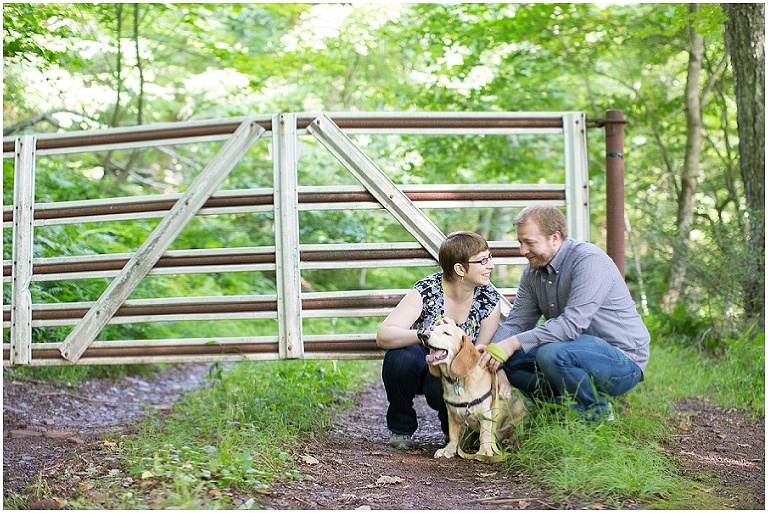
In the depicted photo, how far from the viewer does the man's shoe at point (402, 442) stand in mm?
4492

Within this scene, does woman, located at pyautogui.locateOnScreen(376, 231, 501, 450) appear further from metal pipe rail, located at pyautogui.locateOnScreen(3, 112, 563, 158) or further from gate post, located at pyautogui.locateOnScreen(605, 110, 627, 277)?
gate post, located at pyautogui.locateOnScreen(605, 110, 627, 277)

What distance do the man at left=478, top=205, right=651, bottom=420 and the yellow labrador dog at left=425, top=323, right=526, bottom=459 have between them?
0.49ft

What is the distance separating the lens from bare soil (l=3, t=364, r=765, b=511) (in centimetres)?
342

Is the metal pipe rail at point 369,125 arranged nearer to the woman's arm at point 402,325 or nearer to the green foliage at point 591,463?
the woman's arm at point 402,325

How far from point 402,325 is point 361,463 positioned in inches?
31.7

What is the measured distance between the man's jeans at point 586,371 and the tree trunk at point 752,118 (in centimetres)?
274

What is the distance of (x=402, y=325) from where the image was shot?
14.4 feet

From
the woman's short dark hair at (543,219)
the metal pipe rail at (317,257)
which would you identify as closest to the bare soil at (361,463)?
the metal pipe rail at (317,257)

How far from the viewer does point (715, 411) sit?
5594 mm

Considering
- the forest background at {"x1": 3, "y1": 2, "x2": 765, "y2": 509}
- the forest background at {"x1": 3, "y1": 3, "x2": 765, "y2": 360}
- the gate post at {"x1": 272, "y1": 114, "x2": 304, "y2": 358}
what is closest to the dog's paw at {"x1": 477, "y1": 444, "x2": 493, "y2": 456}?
the forest background at {"x1": 3, "y1": 2, "x2": 765, "y2": 509}

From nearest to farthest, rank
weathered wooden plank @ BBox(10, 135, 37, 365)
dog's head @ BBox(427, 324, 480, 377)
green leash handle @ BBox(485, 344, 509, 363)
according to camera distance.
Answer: dog's head @ BBox(427, 324, 480, 377) → green leash handle @ BBox(485, 344, 509, 363) → weathered wooden plank @ BBox(10, 135, 37, 365)

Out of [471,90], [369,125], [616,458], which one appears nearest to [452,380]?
[616,458]

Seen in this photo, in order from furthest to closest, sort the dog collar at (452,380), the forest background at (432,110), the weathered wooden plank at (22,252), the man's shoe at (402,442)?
the forest background at (432,110), the weathered wooden plank at (22,252), the man's shoe at (402,442), the dog collar at (452,380)

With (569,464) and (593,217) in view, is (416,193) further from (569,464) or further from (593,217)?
(593,217)
